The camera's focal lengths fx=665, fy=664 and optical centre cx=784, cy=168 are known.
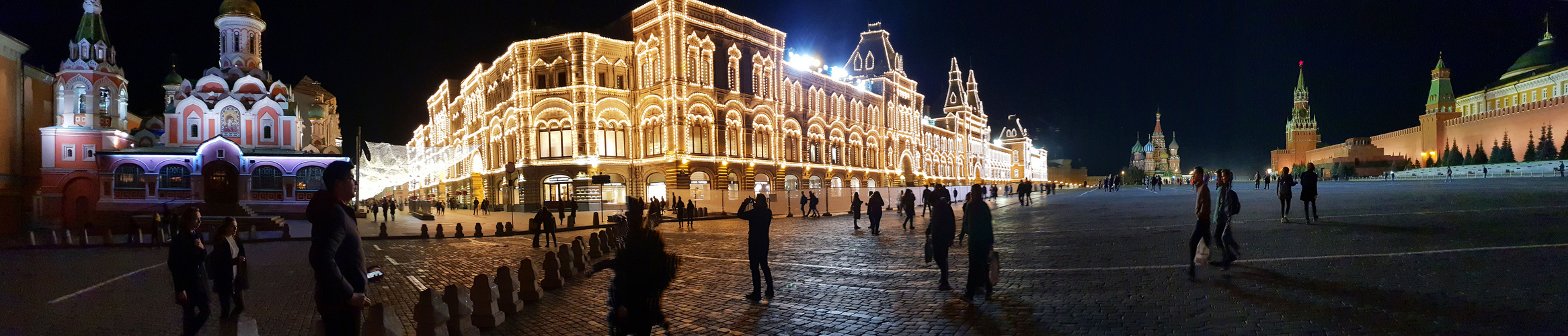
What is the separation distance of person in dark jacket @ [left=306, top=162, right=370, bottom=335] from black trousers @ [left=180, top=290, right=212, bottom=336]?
11.8 ft

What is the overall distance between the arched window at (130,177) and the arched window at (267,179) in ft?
16.0

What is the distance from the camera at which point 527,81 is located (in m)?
37.4

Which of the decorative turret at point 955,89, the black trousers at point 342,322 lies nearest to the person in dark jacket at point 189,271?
the black trousers at point 342,322

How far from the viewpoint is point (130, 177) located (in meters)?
35.7

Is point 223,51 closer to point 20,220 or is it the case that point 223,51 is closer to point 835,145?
point 20,220

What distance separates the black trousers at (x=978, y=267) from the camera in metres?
7.40

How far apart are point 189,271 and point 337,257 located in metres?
3.88

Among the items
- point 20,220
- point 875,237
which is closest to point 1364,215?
point 875,237

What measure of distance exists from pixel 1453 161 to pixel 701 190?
73.1m

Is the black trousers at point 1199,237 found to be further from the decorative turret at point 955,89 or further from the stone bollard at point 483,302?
the decorative turret at point 955,89

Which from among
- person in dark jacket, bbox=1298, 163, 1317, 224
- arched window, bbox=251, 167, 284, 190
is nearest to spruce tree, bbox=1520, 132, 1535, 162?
person in dark jacket, bbox=1298, 163, 1317, 224

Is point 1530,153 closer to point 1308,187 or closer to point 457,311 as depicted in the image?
point 1308,187

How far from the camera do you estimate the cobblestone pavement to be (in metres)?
6.12

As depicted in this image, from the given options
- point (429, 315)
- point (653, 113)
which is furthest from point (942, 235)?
point (653, 113)
